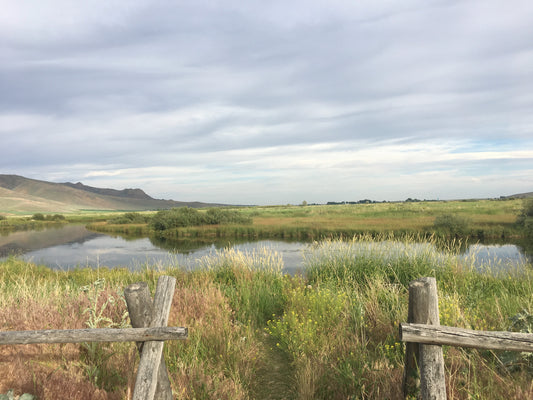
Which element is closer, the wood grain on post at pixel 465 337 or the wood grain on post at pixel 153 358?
the wood grain on post at pixel 465 337

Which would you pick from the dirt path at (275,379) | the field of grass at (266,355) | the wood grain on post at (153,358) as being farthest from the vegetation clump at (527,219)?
the wood grain on post at (153,358)

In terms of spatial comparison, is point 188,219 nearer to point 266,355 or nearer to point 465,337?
point 266,355

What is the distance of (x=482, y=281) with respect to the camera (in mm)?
9406

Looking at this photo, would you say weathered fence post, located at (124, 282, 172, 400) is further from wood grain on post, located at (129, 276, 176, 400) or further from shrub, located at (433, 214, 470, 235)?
shrub, located at (433, 214, 470, 235)

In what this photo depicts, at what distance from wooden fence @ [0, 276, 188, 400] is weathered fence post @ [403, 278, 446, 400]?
2.26 meters

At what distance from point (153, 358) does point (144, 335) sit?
26 cm

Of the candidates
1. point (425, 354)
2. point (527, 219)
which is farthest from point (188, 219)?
point (425, 354)

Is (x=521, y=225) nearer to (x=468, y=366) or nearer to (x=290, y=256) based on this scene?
(x=290, y=256)

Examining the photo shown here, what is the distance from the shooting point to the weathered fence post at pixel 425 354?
2818mm

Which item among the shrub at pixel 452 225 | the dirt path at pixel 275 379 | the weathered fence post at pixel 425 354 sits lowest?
the dirt path at pixel 275 379

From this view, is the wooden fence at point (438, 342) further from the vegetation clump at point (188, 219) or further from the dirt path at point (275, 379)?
the vegetation clump at point (188, 219)

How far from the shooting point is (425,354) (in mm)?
2881

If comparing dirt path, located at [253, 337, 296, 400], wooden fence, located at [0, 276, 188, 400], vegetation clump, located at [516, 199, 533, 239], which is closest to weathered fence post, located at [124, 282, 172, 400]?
wooden fence, located at [0, 276, 188, 400]

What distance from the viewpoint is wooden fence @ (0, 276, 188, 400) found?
3123mm
